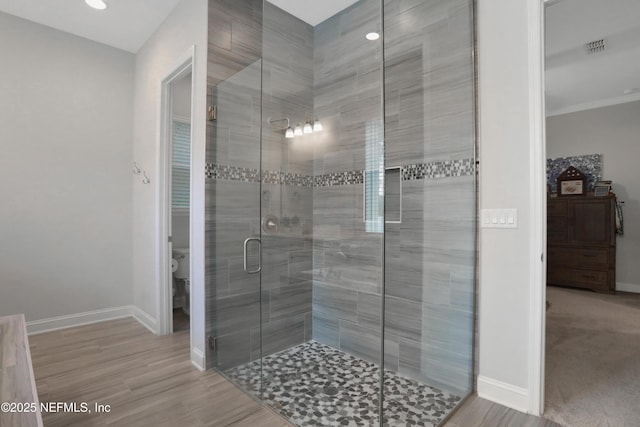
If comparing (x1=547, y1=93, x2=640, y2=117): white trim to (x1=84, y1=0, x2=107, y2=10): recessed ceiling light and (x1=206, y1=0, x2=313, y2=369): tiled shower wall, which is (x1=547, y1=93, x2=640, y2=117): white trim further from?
(x1=84, y1=0, x2=107, y2=10): recessed ceiling light

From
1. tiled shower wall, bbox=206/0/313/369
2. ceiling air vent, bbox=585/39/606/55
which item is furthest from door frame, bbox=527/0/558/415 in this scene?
ceiling air vent, bbox=585/39/606/55

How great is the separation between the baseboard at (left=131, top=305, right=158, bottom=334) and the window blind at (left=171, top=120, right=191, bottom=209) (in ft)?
3.90

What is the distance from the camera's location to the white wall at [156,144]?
95.1 inches

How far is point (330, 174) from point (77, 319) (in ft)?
9.76

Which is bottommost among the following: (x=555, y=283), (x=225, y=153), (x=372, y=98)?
(x=555, y=283)

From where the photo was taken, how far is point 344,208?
264cm

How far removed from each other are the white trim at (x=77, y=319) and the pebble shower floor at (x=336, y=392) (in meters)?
2.03

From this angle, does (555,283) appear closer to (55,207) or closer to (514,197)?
(514,197)

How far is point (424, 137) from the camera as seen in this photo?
209 centimetres

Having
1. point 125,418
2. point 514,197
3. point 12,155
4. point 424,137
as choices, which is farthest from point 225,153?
point 12,155

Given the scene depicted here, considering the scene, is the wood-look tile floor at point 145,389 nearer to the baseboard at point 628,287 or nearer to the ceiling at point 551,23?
the ceiling at point 551,23

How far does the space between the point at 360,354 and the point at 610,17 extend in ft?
12.3

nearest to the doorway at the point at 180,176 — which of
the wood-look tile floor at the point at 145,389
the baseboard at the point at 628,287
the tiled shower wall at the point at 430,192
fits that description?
the wood-look tile floor at the point at 145,389

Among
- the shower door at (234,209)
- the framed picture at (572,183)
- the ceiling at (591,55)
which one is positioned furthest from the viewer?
the framed picture at (572,183)
